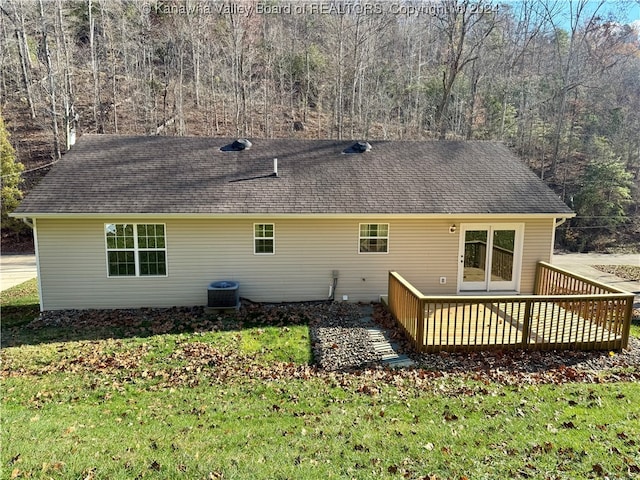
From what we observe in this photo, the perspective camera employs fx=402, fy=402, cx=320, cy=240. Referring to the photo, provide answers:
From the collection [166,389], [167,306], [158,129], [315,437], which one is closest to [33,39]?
[158,129]

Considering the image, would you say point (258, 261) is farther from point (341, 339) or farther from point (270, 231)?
point (341, 339)

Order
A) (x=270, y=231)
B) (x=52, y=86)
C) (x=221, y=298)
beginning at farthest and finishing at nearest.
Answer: (x=52, y=86), (x=270, y=231), (x=221, y=298)

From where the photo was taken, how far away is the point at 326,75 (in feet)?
109

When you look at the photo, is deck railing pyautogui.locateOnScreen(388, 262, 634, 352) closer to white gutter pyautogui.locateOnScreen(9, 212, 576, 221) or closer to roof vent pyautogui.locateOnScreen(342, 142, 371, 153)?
white gutter pyautogui.locateOnScreen(9, 212, 576, 221)

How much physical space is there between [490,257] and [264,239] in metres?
5.89

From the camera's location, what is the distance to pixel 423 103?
106 feet

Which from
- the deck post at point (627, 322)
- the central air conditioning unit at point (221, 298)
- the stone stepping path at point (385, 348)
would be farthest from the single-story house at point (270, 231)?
the deck post at point (627, 322)

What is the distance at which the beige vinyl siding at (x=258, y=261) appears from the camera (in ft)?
31.5

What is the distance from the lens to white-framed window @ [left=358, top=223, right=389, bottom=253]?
33.8ft

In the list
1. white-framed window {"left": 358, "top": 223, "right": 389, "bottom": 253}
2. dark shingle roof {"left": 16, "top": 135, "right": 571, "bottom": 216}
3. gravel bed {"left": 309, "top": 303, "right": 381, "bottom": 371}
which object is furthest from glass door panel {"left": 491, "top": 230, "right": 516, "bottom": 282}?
gravel bed {"left": 309, "top": 303, "right": 381, "bottom": 371}

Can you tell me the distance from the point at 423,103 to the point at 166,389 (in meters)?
31.3

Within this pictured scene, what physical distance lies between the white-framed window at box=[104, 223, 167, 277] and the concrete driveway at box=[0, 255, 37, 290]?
559 cm

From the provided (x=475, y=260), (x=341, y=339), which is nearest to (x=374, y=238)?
(x=475, y=260)

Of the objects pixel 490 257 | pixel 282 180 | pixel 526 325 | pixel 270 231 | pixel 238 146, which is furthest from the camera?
pixel 238 146
